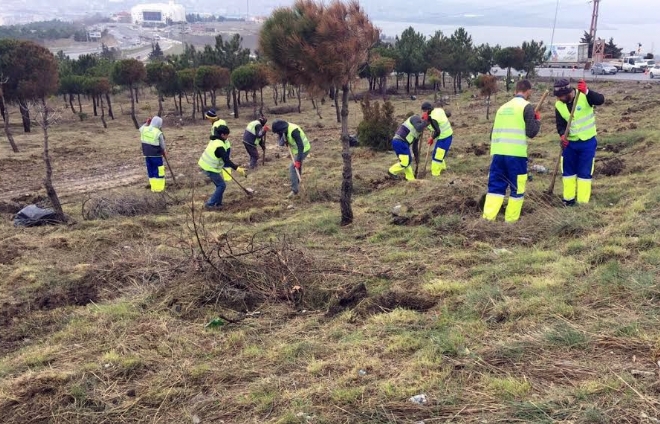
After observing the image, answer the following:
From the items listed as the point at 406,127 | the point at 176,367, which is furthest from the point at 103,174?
the point at 176,367

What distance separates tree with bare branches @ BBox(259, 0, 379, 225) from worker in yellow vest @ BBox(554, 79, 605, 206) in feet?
8.73

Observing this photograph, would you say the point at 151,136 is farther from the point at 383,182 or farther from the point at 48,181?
the point at 383,182

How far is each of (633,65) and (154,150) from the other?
42.3 meters

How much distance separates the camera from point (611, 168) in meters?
8.69

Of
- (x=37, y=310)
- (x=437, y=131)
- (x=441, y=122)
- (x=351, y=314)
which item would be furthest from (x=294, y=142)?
(x=351, y=314)

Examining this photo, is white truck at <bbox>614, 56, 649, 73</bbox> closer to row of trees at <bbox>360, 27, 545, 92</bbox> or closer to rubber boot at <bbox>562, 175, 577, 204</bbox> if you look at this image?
row of trees at <bbox>360, 27, 545, 92</bbox>

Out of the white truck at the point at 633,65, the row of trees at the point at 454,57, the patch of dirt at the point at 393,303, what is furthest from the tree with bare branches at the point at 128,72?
the white truck at the point at 633,65

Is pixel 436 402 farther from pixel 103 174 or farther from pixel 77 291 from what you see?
pixel 103 174

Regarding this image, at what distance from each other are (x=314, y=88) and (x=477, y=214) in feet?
8.92

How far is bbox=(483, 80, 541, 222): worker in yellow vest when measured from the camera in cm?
621

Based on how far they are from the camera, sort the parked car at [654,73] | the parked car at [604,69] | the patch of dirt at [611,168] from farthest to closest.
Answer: the parked car at [604,69]
the parked car at [654,73]
the patch of dirt at [611,168]

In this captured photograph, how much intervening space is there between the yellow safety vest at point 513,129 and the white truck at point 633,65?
4016 cm

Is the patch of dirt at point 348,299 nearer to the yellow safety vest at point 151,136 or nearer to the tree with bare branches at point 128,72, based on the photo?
the yellow safety vest at point 151,136

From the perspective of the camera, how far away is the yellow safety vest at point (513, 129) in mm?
6211
